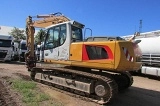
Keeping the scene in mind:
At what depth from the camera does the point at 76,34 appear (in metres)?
11.0

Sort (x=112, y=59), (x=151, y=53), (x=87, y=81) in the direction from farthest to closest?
(x=151, y=53)
(x=87, y=81)
(x=112, y=59)

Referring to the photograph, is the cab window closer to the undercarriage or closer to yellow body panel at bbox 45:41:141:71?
yellow body panel at bbox 45:41:141:71

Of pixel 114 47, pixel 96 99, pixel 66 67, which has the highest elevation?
pixel 114 47

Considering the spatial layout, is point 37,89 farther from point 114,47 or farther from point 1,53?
point 1,53

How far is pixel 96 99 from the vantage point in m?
Answer: 9.44

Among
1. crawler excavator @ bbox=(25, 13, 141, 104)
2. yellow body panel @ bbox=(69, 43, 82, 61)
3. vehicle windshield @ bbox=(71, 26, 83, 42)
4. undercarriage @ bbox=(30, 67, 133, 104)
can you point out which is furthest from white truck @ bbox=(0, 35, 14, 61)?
yellow body panel @ bbox=(69, 43, 82, 61)

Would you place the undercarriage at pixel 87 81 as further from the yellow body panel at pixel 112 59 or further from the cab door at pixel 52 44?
the cab door at pixel 52 44

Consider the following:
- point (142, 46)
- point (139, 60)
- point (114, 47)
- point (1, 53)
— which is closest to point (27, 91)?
point (114, 47)

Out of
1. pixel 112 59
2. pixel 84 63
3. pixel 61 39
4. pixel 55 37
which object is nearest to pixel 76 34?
pixel 61 39

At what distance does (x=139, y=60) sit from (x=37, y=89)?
170 inches

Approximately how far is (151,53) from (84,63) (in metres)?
9.72

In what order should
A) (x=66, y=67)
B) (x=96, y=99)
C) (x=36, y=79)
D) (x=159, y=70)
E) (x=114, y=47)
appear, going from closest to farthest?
(x=114, y=47) → (x=96, y=99) → (x=66, y=67) → (x=36, y=79) → (x=159, y=70)

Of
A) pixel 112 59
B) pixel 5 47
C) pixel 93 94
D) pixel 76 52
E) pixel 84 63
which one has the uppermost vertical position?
pixel 5 47

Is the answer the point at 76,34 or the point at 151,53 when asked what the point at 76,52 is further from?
the point at 151,53
